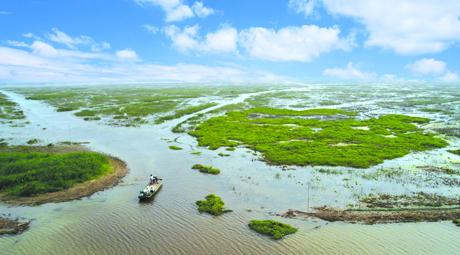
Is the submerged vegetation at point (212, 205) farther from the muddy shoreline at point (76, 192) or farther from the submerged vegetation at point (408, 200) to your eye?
the submerged vegetation at point (408, 200)

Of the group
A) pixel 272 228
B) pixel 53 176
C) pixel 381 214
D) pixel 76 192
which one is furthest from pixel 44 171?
pixel 381 214

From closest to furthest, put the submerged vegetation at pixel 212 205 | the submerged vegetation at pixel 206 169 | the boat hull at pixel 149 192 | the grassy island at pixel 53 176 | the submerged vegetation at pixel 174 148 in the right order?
the submerged vegetation at pixel 212 205, the boat hull at pixel 149 192, the grassy island at pixel 53 176, the submerged vegetation at pixel 206 169, the submerged vegetation at pixel 174 148

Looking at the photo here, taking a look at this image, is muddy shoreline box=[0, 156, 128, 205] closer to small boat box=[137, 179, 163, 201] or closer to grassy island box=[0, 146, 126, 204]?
grassy island box=[0, 146, 126, 204]

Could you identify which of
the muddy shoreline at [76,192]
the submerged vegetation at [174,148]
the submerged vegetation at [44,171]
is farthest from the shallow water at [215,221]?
the submerged vegetation at [174,148]

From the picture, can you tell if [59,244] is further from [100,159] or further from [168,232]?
[100,159]

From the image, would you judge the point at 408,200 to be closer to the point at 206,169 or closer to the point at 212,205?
the point at 212,205

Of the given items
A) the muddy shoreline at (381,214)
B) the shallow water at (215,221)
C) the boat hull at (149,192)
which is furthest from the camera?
the boat hull at (149,192)

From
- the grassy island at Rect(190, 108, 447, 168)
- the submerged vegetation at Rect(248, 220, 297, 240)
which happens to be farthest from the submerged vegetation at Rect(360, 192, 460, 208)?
the grassy island at Rect(190, 108, 447, 168)
